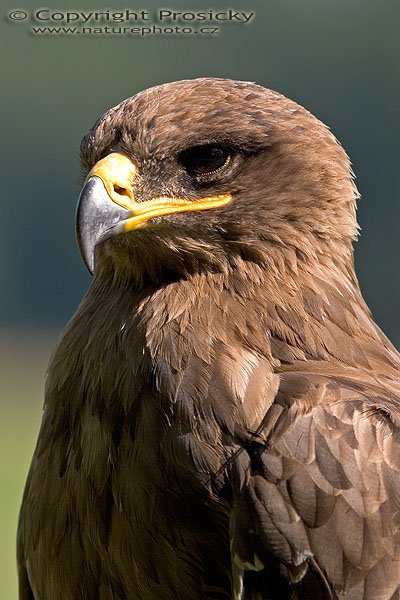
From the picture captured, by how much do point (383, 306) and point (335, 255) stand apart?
505 inches

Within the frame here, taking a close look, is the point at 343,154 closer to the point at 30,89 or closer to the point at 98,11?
the point at 98,11

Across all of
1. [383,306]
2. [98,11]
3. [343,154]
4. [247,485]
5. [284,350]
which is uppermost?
[98,11]

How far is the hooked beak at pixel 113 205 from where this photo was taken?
4098 mm

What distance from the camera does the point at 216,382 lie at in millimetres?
3988

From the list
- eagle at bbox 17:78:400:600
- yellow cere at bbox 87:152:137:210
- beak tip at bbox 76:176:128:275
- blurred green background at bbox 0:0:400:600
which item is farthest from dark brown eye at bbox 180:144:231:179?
blurred green background at bbox 0:0:400:600

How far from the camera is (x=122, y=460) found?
401 cm

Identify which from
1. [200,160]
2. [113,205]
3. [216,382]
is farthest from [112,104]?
[216,382]

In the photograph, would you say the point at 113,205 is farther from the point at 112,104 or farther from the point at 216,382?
the point at 112,104

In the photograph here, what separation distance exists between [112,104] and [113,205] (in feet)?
49.3

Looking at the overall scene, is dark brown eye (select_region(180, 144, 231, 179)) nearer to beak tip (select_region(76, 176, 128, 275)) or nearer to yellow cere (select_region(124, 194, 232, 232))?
yellow cere (select_region(124, 194, 232, 232))

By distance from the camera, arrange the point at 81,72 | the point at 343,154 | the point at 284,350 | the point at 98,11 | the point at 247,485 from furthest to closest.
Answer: the point at 81,72 → the point at 98,11 → the point at 343,154 → the point at 284,350 → the point at 247,485

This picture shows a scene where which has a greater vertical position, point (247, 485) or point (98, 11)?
point (98, 11)

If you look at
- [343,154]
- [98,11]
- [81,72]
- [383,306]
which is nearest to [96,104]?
[81,72]

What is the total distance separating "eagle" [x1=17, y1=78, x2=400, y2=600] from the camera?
378 cm
